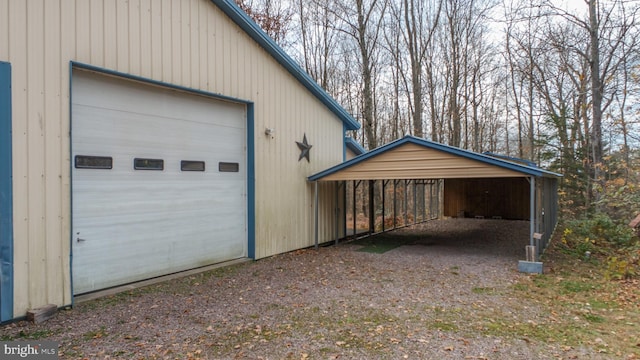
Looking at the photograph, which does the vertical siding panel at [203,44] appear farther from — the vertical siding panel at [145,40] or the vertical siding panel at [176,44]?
the vertical siding panel at [145,40]

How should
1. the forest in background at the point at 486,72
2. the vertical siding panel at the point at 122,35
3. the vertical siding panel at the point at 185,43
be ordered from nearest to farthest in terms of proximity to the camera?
the vertical siding panel at the point at 122,35
the vertical siding panel at the point at 185,43
the forest in background at the point at 486,72

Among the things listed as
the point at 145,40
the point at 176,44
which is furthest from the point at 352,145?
the point at 145,40

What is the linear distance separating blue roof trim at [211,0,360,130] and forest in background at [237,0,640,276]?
594cm

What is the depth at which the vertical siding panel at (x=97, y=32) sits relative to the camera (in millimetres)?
5113

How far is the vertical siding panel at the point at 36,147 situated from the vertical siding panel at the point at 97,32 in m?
0.62

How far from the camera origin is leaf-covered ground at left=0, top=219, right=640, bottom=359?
359 centimetres

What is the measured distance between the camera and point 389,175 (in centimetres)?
846

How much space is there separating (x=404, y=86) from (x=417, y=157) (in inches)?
474

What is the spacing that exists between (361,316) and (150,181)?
13.3ft

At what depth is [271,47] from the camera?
7.98 m

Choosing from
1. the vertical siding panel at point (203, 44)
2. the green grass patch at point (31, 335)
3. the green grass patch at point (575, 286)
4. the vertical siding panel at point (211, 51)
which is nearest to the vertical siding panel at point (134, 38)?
the vertical siding panel at point (203, 44)

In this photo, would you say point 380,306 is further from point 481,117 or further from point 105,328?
point 481,117

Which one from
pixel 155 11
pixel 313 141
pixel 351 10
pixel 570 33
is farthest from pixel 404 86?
pixel 155 11

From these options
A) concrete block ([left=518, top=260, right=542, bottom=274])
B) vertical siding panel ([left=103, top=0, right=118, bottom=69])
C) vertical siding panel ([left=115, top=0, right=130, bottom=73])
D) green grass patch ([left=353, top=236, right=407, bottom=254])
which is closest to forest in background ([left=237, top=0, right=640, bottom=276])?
green grass patch ([left=353, top=236, right=407, bottom=254])
